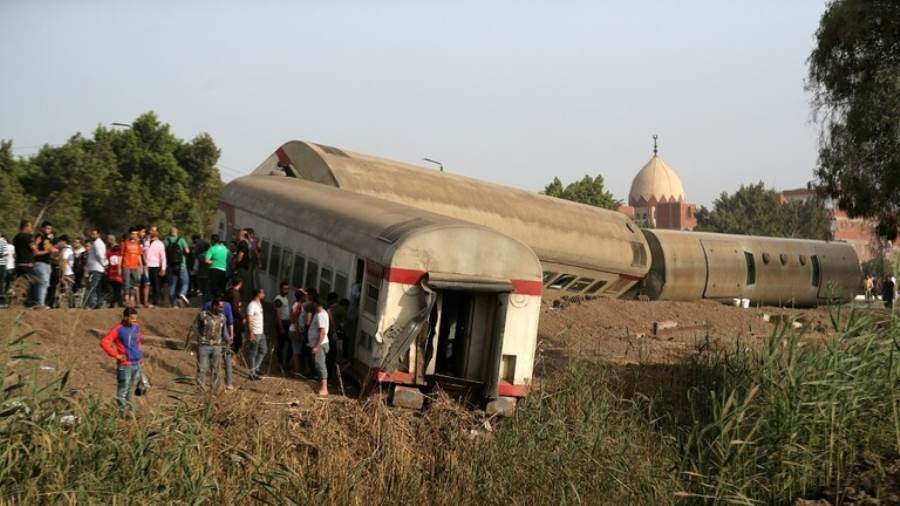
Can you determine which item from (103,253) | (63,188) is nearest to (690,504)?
(103,253)

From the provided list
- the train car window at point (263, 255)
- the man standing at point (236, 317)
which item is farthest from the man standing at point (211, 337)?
the train car window at point (263, 255)

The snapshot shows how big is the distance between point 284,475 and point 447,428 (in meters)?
2.91

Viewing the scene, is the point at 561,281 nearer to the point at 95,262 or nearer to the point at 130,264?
the point at 130,264

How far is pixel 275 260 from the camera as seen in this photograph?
21.6 m

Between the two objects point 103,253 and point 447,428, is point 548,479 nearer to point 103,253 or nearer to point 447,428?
point 447,428

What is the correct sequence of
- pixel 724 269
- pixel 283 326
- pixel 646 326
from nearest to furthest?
1. pixel 283 326
2. pixel 646 326
3. pixel 724 269

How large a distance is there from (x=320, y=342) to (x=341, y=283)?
1786 millimetres

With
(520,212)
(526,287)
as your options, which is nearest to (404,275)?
(526,287)

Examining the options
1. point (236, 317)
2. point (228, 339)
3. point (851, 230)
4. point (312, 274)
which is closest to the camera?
point (228, 339)

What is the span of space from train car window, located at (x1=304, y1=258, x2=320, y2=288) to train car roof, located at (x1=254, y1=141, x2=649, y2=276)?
488 cm

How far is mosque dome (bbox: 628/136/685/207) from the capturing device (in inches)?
4139

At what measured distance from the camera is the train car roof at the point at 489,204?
25219 millimetres

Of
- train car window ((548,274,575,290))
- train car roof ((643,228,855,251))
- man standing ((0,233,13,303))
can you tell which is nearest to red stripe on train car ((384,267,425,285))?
man standing ((0,233,13,303))

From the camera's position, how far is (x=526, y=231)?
27203 mm
